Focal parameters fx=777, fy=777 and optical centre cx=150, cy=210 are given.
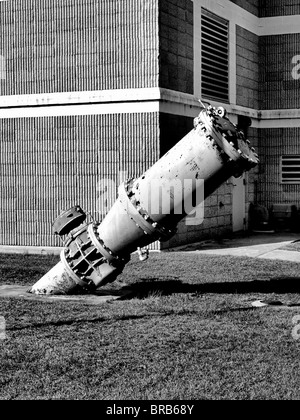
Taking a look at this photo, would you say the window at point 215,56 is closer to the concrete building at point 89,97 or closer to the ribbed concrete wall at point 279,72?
the concrete building at point 89,97

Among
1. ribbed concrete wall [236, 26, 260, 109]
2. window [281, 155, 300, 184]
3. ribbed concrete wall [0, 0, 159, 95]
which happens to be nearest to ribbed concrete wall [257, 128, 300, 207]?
window [281, 155, 300, 184]

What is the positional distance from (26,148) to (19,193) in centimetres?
105

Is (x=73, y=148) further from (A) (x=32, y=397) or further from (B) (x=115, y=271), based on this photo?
(A) (x=32, y=397)

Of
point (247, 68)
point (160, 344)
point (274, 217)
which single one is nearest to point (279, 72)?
point (247, 68)

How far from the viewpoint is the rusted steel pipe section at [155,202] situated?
406 inches

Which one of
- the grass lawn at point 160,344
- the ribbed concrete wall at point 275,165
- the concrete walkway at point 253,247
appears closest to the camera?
the grass lawn at point 160,344

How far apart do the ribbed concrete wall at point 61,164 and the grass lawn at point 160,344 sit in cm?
444

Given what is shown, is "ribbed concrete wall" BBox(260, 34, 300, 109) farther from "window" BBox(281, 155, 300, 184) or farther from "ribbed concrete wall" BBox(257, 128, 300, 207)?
"window" BBox(281, 155, 300, 184)

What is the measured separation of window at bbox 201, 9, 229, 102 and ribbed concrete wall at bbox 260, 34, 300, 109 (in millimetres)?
2718

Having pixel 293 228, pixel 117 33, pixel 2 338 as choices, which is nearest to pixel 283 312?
pixel 2 338

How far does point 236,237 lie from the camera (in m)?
20.3

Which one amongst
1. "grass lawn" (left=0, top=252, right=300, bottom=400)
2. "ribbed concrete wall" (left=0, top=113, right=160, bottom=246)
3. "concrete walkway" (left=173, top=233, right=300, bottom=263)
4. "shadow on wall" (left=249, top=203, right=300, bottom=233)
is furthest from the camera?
"shadow on wall" (left=249, top=203, right=300, bottom=233)

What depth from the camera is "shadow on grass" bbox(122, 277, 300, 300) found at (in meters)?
12.0

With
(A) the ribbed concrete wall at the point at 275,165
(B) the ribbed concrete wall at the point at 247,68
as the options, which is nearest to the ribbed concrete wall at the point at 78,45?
(B) the ribbed concrete wall at the point at 247,68
